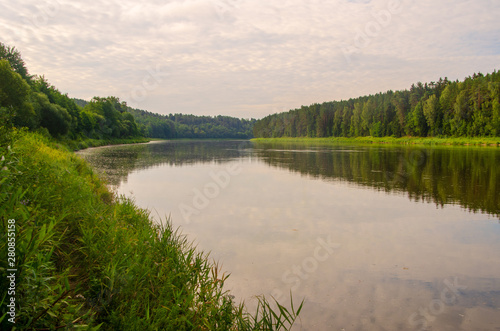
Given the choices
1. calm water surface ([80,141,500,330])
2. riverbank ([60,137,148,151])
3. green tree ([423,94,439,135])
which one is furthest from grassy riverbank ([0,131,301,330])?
green tree ([423,94,439,135])

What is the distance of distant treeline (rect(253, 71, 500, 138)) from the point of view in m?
62.8

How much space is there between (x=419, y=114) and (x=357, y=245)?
269ft

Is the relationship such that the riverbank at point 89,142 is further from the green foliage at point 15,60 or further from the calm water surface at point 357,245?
the calm water surface at point 357,245

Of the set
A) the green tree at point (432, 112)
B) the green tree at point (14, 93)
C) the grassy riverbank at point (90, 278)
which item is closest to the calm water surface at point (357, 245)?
the grassy riverbank at point (90, 278)

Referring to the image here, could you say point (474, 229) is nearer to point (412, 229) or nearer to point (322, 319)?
point (412, 229)

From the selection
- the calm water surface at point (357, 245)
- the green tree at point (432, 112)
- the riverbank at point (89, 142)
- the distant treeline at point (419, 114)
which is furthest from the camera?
the green tree at point (432, 112)

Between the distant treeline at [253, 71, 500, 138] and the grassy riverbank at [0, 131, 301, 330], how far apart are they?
69.7 m

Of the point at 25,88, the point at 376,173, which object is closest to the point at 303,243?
the point at 376,173

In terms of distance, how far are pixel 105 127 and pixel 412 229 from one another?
258 feet

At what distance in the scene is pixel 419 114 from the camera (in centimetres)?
7856

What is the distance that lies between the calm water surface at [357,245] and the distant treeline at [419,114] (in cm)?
5890

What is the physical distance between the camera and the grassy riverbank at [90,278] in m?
2.69

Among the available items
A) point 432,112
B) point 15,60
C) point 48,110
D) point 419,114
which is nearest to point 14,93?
point 48,110

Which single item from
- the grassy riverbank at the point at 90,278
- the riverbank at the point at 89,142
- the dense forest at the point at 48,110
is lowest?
the grassy riverbank at the point at 90,278
